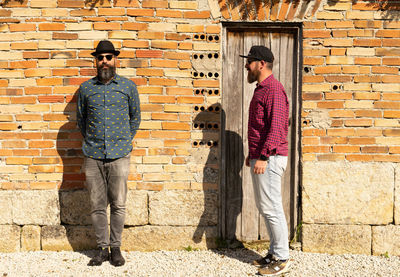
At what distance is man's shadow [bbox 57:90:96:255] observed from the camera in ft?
13.1

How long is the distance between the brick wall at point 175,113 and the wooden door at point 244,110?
0.51 feet

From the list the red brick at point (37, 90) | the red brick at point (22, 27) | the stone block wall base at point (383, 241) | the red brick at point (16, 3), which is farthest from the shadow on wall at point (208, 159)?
the red brick at point (16, 3)

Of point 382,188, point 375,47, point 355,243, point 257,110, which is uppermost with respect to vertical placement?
point 375,47

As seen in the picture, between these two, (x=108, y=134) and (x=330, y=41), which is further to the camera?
(x=330, y=41)

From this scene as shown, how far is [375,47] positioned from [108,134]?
10.0 feet

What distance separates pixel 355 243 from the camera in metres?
3.95

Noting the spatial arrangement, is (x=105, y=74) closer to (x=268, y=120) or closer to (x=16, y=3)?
(x=16, y=3)

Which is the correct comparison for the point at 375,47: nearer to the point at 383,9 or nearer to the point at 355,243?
the point at 383,9

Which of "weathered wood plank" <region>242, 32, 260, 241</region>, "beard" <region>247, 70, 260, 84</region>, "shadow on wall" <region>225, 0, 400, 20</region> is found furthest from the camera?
"weathered wood plank" <region>242, 32, 260, 241</region>

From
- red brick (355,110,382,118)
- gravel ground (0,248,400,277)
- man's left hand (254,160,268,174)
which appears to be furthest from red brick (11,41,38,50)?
red brick (355,110,382,118)

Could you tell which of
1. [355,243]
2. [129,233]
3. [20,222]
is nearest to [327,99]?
[355,243]

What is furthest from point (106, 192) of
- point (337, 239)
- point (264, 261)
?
point (337, 239)

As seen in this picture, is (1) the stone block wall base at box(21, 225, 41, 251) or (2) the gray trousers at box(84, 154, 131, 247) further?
(1) the stone block wall base at box(21, 225, 41, 251)

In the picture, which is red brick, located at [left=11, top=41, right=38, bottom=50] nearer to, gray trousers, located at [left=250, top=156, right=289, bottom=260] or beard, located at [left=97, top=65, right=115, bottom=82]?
beard, located at [left=97, top=65, right=115, bottom=82]
